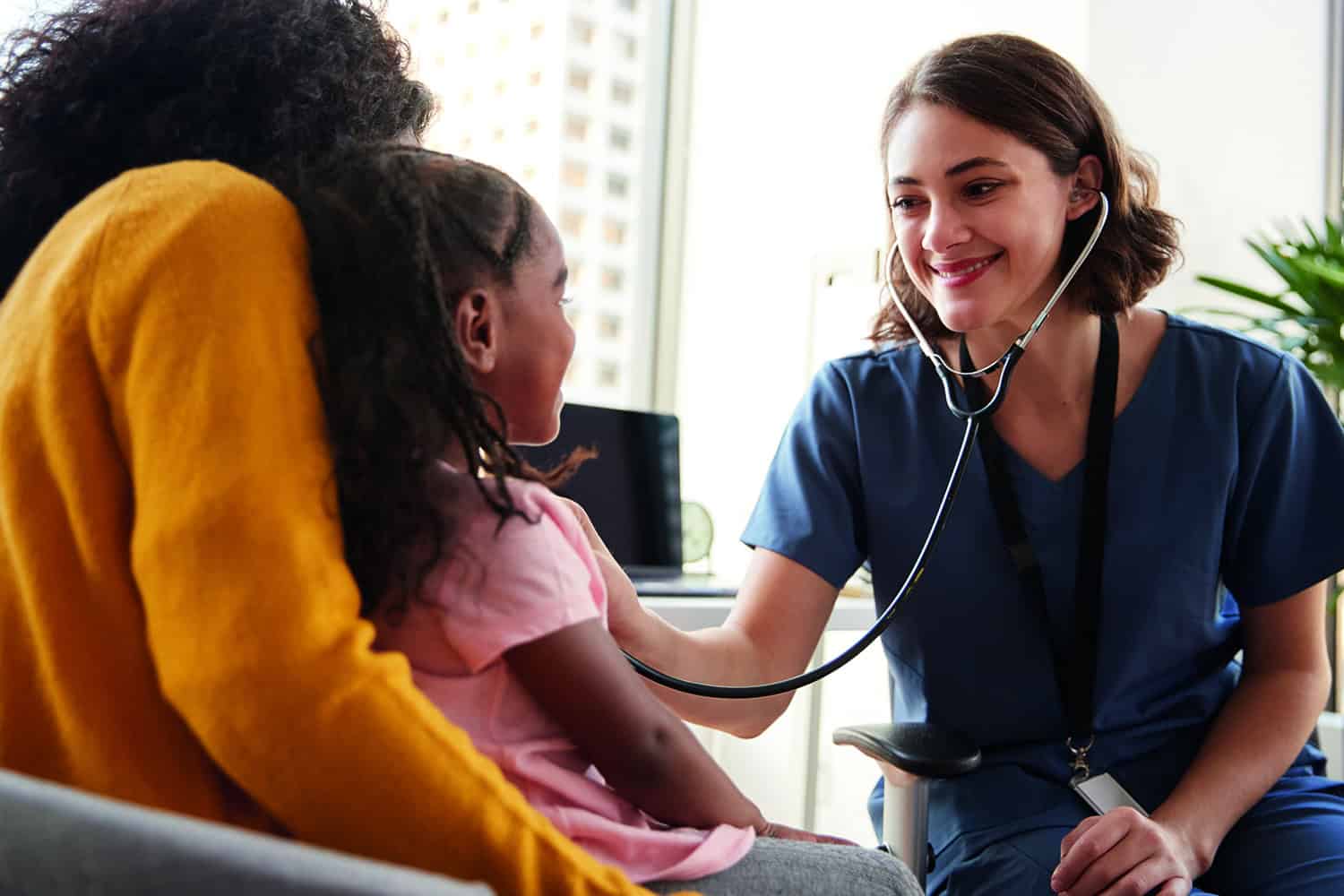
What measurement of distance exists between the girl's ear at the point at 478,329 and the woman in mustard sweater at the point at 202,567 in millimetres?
124

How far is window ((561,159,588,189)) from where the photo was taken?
339 cm

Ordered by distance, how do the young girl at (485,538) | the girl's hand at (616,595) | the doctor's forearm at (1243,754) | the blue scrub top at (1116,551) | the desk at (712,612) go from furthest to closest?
the desk at (712,612) < the blue scrub top at (1116,551) < the doctor's forearm at (1243,754) < the girl's hand at (616,595) < the young girl at (485,538)

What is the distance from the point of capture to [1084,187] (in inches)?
55.2

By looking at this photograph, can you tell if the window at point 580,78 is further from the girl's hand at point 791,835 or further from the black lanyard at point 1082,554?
the girl's hand at point 791,835

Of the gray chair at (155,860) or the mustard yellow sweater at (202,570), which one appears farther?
the mustard yellow sweater at (202,570)

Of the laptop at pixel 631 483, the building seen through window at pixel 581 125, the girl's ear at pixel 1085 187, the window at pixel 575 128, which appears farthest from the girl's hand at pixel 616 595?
the window at pixel 575 128

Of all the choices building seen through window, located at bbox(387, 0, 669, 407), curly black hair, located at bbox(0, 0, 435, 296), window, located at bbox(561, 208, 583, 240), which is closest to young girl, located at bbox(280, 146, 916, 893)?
curly black hair, located at bbox(0, 0, 435, 296)

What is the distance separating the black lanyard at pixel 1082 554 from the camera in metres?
1.26

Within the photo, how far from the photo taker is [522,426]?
Result: 0.81 meters

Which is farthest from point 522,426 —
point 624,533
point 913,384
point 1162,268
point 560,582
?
point 624,533

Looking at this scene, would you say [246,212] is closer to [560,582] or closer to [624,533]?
[560,582]

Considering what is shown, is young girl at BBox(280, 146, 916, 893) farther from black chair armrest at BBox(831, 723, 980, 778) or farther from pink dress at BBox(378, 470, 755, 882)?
black chair armrest at BBox(831, 723, 980, 778)

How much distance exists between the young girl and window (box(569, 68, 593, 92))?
2778mm

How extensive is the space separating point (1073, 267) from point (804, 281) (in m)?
1.80
